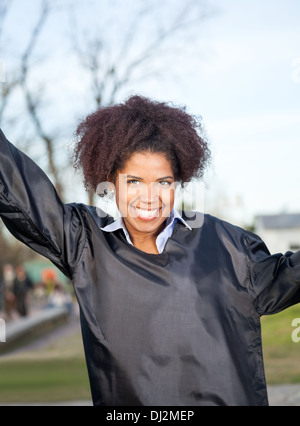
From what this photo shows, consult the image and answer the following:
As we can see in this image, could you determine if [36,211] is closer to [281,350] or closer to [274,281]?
[274,281]

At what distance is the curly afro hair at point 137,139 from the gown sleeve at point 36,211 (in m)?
0.26

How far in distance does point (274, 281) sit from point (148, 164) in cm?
57

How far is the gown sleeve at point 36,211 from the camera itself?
85.1 inches

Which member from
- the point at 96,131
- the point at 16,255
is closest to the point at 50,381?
the point at 96,131

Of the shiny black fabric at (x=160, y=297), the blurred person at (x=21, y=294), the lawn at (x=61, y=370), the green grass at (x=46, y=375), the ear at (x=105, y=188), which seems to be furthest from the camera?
the blurred person at (x=21, y=294)

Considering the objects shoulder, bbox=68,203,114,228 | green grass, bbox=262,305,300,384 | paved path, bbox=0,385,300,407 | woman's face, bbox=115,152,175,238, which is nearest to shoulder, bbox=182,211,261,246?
woman's face, bbox=115,152,175,238

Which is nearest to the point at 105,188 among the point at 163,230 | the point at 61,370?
the point at 163,230

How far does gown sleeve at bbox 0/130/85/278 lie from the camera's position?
2162 mm

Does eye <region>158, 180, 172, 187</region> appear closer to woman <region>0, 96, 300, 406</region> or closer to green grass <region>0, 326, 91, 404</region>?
woman <region>0, 96, 300, 406</region>

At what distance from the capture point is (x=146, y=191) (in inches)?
86.9

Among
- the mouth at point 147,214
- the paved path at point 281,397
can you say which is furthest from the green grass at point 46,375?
the mouth at point 147,214

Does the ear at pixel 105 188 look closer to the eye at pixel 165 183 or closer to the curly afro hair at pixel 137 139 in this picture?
the curly afro hair at pixel 137 139

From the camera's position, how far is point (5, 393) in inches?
276
